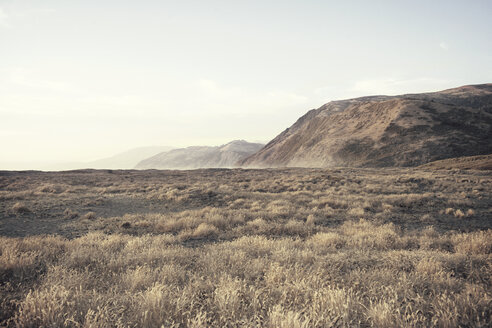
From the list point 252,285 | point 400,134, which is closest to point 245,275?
point 252,285

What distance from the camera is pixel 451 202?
43.4ft

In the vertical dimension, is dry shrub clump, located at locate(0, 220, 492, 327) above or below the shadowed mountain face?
below

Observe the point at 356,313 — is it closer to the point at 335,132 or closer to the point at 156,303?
the point at 156,303

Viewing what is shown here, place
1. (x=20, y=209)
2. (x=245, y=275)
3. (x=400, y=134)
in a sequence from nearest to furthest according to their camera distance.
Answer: (x=245, y=275)
(x=20, y=209)
(x=400, y=134)

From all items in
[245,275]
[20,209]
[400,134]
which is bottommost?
[245,275]

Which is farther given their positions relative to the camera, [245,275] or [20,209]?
[20,209]

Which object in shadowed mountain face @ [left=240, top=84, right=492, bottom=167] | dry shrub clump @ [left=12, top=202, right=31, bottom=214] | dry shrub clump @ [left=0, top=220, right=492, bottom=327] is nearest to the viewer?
dry shrub clump @ [left=0, top=220, right=492, bottom=327]

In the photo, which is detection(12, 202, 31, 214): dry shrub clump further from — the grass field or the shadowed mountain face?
the shadowed mountain face

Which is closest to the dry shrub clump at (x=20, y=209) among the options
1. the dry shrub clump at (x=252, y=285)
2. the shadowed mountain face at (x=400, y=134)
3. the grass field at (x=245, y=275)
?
the grass field at (x=245, y=275)

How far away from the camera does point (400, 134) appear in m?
63.6

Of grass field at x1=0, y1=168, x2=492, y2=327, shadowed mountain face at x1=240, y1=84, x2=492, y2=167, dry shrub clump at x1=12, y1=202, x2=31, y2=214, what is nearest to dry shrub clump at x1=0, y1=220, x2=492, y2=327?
grass field at x1=0, y1=168, x2=492, y2=327

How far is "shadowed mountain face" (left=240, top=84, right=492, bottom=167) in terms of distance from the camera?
5672cm

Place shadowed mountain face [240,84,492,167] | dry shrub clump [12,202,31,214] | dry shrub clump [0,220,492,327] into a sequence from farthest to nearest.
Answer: shadowed mountain face [240,84,492,167]
dry shrub clump [12,202,31,214]
dry shrub clump [0,220,492,327]

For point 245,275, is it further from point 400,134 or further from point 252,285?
point 400,134
